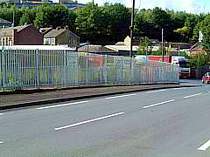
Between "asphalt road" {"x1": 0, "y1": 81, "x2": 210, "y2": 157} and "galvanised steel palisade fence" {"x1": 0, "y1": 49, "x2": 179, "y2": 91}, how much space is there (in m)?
4.65

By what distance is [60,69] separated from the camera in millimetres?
27984

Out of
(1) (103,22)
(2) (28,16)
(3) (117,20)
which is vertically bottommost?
(1) (103,22)

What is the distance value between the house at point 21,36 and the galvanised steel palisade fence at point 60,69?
70278 millimetres

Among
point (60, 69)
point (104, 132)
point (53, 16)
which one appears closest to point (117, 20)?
point (53, 16)

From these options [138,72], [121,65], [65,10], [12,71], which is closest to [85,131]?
[12,71]

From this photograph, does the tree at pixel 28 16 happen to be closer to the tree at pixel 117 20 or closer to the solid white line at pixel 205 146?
the tree at pixel 117 20

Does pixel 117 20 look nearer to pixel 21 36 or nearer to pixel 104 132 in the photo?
pixel 21 36

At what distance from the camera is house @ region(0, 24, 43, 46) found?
360ft

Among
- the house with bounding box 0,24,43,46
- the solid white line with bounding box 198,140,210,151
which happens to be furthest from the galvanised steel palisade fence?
the house with bounding box 0,24,43,46

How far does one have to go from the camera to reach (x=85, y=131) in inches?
513

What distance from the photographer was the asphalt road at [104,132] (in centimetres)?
1029

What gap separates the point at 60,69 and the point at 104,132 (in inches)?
603

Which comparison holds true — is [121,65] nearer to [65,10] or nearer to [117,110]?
[117,110]

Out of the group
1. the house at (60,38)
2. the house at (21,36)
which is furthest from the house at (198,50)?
the house at (21,36)
